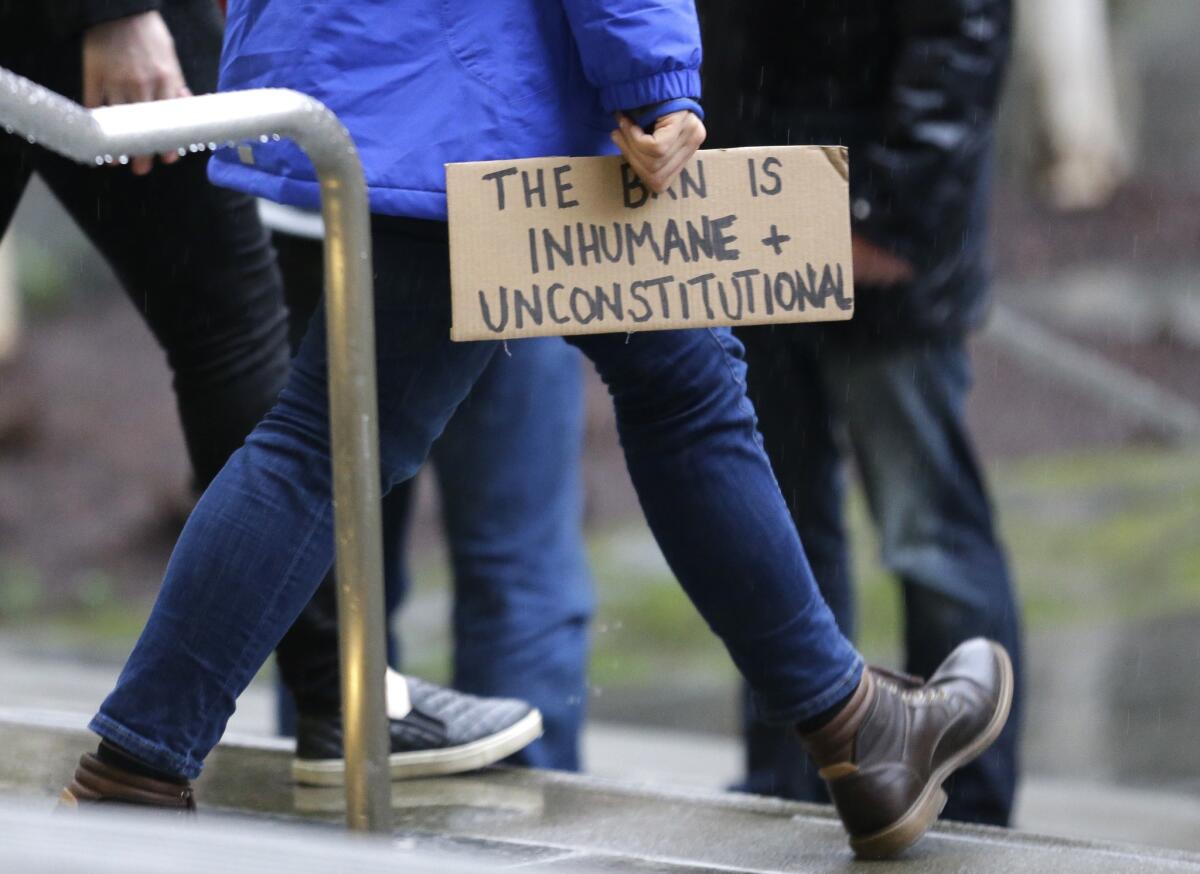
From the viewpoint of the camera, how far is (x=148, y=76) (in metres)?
2.98

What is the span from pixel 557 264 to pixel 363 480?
1.29 feet

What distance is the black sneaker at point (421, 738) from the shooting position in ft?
10.9

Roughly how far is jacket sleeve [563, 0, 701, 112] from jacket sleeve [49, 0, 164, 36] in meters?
0.77

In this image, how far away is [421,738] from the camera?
3.35 meters

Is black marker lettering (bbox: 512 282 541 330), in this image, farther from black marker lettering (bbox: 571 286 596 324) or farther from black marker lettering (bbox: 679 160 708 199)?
black marker lettering (bbox: 679 160 708 199)

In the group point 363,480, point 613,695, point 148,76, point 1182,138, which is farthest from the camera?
point 1182,138

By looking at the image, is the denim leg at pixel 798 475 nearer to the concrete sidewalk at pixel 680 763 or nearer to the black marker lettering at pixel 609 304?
the concrete sidewalk at pixel 680 763

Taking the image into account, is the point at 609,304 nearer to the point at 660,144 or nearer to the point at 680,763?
the point at 660,144

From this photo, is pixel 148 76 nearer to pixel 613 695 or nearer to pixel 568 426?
pixel 568 426

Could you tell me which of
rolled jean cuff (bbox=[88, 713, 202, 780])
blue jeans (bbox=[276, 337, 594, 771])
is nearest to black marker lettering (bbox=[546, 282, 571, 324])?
rolled jean cuff (bbox=[88, 713, 202, 780])

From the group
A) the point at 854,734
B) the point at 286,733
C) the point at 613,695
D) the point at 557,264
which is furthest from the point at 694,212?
the point at 613,695

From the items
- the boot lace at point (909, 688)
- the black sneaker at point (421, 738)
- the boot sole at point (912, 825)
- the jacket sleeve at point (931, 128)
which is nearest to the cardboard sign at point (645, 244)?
the boot lace at point (909, 688)

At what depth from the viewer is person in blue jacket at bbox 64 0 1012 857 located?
254 centimetres

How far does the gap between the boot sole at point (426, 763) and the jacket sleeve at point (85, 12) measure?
1.22 metres
